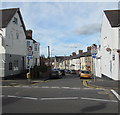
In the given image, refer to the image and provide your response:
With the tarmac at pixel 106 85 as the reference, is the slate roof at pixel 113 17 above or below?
above

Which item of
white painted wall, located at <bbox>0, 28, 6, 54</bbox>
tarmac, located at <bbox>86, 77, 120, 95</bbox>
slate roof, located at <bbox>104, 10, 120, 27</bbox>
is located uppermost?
slate roof, located at <bbox>104, 10, 120, 27</bbox>

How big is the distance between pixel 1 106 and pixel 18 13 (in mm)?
21824

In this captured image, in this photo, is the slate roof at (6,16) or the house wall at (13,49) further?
the slate roof at (6,16)

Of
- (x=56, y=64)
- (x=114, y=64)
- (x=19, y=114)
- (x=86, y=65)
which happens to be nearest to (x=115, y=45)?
(x=114, y=64)

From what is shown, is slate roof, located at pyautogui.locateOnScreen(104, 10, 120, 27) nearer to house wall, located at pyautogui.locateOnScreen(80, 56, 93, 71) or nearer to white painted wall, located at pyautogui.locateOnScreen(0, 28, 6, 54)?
white painted wall, located at pyautogui.locateOnScreen(0, 28, 6, 54)

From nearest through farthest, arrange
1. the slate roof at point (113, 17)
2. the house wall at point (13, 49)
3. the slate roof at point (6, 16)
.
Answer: the slate roof at point (113, 17)
the house wall at point (13, 49)
the slate roof at point (6, 16)

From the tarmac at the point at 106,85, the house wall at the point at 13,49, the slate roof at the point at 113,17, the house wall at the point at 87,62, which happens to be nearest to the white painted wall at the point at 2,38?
the house wall at the point at 13,49

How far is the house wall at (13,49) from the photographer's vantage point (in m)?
22.7

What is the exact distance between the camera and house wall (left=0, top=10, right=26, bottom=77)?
2269 cm

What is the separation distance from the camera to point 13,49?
82.8 ft

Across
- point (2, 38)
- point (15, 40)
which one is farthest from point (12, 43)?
point (2, 38)

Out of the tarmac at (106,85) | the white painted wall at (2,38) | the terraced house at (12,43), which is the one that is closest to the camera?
the tarmac at (106,85)

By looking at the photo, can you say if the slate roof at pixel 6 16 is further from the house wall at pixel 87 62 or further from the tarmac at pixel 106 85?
the house wall at pixel 87 62

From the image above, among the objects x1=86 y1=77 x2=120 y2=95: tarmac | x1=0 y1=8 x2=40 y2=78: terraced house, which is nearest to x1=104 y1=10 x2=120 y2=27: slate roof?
x1=86 y1=77 x2=120 y2=95: tarmac
